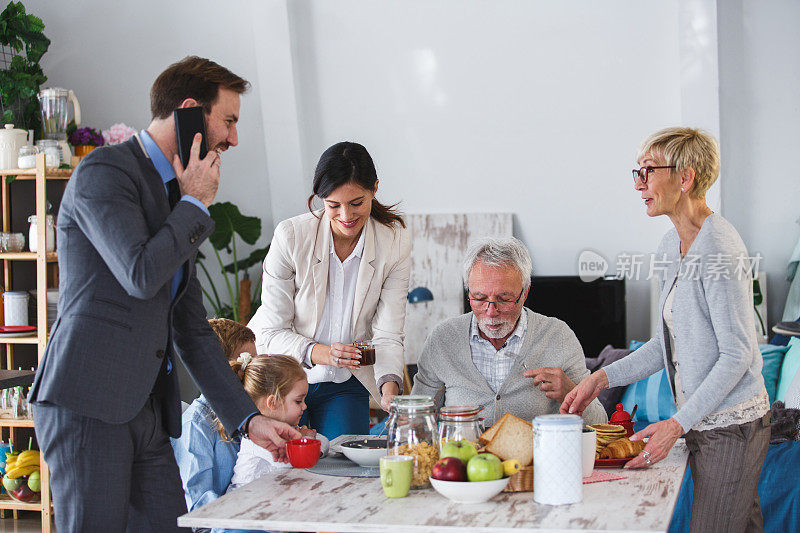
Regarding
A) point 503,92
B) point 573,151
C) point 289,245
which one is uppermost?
point 503,92

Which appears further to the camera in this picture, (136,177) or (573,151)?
(573,151)

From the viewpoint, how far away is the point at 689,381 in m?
2.23

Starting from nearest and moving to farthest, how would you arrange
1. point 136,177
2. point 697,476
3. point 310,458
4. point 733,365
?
1. point 136,177
2. point 310,458
3. point 733,365
4. point 697,476

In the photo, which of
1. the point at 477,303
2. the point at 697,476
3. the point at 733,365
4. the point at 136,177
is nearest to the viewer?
the point at 136,177

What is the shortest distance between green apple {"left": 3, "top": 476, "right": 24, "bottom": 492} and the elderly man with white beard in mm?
2787

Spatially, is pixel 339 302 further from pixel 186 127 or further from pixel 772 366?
pixel 772 366

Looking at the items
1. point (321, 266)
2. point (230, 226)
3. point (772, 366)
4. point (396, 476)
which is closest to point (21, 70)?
point (230, 226)

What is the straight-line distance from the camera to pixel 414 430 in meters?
1.90

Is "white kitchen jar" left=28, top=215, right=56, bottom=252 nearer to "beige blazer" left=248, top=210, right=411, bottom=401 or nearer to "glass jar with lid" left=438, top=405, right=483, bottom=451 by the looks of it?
"beige blazer" left=248, top=210, right=411, bottom=401

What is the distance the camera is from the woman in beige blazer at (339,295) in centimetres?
279

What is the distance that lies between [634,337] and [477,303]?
3.15 m

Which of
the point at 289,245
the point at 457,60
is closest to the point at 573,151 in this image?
the point at 457,60

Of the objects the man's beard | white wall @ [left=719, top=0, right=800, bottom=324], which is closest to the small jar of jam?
the man's beard

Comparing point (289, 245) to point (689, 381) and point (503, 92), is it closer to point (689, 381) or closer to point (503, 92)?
point (689, 381)
